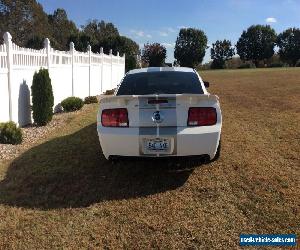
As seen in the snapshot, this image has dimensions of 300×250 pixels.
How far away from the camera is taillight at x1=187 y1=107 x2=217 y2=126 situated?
5.32 meters

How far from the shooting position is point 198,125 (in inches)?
210

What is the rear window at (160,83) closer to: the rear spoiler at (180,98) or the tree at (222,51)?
the rear spoiler at (180,98)

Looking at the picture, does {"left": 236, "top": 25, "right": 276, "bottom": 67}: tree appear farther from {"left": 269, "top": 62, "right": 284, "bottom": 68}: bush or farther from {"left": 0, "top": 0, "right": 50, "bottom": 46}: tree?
{"left": 0, "top": 0, "right": 50, "bottom": 46}: tree

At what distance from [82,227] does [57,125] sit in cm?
641

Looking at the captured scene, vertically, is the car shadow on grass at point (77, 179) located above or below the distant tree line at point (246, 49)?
below

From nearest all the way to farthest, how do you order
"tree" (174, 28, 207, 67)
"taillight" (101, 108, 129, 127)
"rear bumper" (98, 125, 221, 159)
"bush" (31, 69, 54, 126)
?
1. "rear bumper" (98, 125, 221, 159)
2. "taillight" (101, 108, 129, 127)
3. "bush" (31, 69, 54, 126)
4. "tree" (174, 28, 207, 67)

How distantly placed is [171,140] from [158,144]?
179mm

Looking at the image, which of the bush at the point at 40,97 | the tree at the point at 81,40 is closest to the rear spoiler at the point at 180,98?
the bush at the point at 40,97

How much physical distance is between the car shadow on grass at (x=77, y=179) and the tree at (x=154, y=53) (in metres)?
64.1

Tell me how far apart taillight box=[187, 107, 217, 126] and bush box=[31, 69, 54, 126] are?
228 inches

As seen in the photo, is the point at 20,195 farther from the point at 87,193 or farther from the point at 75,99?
the point at 75,99

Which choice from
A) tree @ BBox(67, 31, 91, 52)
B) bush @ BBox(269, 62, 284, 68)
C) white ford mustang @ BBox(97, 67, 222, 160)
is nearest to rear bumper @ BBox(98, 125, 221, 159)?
white ford mustang @ BBox(97, 67, 222, 160)

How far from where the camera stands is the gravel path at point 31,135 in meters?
7.54

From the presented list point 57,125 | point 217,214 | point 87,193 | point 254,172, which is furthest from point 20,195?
point 57,125
